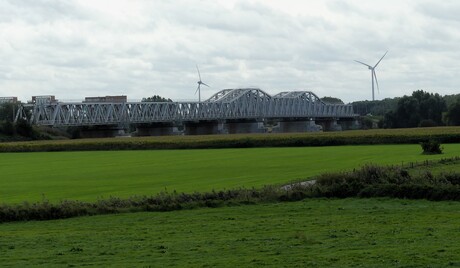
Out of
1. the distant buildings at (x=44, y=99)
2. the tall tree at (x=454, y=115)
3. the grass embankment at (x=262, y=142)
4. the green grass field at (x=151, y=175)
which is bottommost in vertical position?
the green grass field at (x=151, y=175)

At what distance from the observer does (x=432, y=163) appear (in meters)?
49.6

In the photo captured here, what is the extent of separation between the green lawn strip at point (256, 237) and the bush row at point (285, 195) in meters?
1.08

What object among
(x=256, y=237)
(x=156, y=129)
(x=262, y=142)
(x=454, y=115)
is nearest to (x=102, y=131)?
(x=156, y=129)

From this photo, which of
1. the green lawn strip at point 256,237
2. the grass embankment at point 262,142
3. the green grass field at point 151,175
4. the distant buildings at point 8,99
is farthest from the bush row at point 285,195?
the distant buildings at point 8,99

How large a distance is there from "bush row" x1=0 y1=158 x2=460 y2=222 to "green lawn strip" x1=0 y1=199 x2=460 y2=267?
3.53 ft

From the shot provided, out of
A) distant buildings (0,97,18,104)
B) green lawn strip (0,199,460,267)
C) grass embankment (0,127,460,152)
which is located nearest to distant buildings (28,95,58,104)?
distant buildings (0,97,18,104)

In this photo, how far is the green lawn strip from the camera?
62.2ft

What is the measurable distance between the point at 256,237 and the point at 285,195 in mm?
10511

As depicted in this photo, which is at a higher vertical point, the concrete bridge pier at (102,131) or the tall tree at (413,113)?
the tall tree at (413,113)

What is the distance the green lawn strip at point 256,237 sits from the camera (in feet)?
62.2

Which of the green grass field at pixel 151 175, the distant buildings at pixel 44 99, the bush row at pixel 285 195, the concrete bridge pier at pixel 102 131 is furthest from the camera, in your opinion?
the concrete bridge pier at pixel 102 131

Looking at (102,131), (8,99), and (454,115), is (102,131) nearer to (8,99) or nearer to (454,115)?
(8,99)

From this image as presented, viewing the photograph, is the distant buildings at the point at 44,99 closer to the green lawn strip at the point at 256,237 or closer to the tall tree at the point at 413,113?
the tall tree at the point at 413,113

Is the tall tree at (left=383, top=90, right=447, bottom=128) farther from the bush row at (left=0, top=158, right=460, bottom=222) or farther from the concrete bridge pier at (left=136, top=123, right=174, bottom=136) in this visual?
the bush row at (left=0, top=158, right=460, bottom=222)
